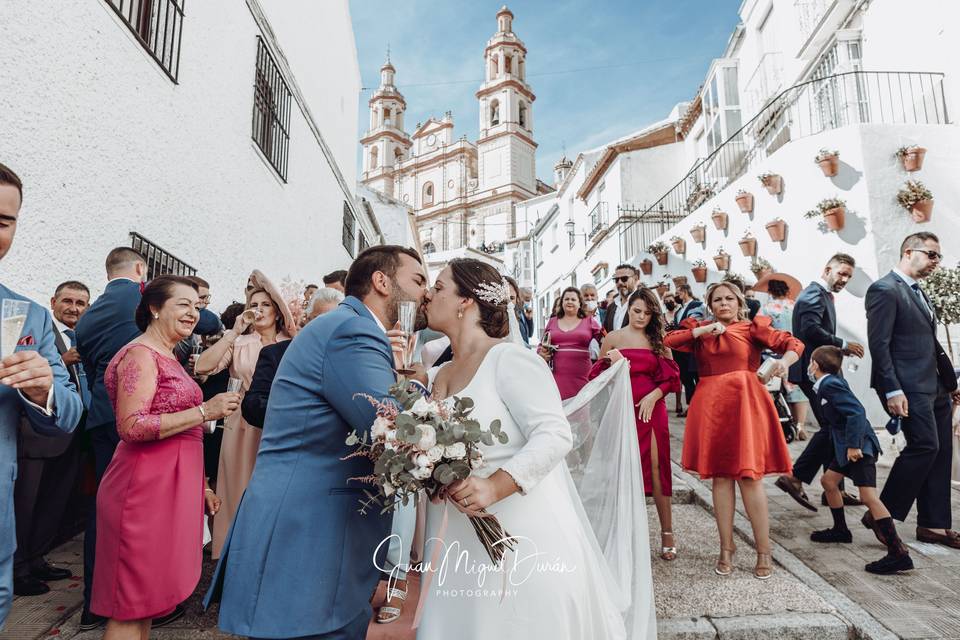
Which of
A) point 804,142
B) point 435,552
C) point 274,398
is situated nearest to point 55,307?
point 274,398

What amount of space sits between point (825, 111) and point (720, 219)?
294cm

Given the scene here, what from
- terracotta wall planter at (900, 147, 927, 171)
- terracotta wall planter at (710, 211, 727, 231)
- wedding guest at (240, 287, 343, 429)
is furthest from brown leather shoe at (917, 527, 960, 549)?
terracotta wall planter at (710, 211, 727, 231)

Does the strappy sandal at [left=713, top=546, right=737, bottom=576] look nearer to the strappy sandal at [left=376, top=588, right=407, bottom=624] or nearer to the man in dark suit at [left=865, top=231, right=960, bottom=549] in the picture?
the man in dark suit at [left=865, top=231, right=960, bottom=549]

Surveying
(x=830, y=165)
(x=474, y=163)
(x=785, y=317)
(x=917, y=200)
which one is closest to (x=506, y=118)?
(x=474, y=163)

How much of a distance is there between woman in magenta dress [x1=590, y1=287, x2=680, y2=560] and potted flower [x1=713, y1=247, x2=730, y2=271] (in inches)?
343

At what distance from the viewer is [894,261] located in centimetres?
892

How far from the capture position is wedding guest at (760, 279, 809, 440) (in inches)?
290

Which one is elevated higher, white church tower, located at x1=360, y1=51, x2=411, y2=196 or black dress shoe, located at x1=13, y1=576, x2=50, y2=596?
white church tower, located at x1=360, y1=51, x2=411, y2=196

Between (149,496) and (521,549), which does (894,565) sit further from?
(149,496)

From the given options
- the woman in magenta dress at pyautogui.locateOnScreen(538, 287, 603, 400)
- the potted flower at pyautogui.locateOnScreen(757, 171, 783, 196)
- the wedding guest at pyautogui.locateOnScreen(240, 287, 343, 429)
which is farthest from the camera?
the potted flower at pyautogui.locateOnScreen(757, 171, 783, 196)

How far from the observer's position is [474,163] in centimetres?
6606

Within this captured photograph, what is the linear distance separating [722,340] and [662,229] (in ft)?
50.6

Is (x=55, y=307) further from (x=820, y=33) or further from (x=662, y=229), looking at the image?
(x=662, y=229)

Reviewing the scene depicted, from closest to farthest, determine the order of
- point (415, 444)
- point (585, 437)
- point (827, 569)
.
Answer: point (415, 444) < point (585, 437) < point (827, 569)
